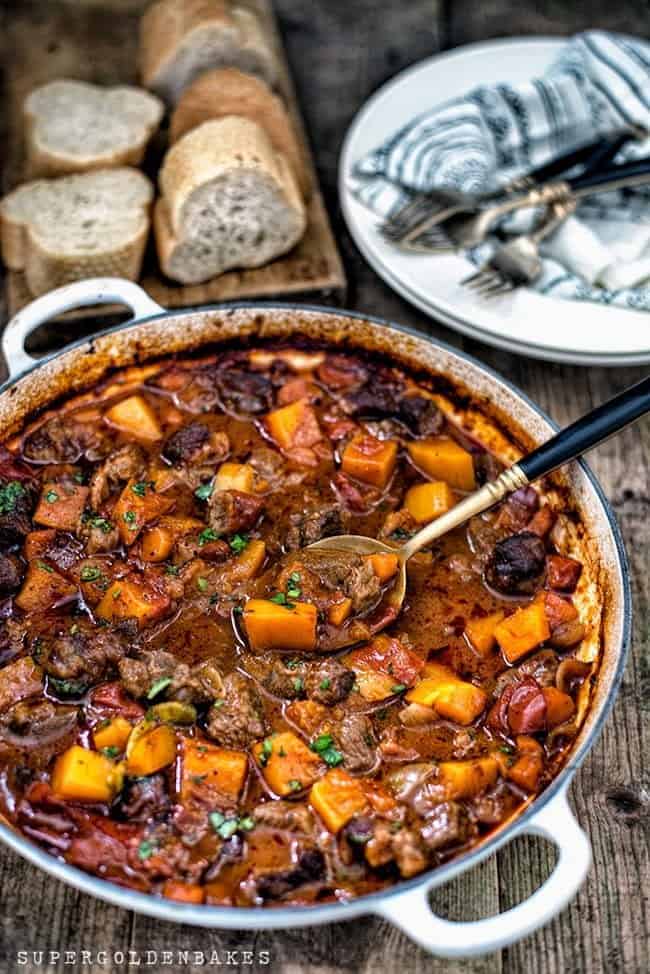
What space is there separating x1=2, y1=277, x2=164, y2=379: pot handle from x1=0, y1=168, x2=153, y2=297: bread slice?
726 mm

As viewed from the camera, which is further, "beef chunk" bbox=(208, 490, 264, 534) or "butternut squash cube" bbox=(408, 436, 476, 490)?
"butternut squash cube" bbox=(408, 436, 476, 490)

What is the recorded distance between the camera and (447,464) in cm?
434

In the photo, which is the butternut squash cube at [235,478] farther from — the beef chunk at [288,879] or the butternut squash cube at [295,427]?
the beef chunk at [288,879]

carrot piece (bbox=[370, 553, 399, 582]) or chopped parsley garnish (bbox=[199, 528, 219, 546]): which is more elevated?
chopped parsley garnish (bbox=[199, 528, 219, 546])

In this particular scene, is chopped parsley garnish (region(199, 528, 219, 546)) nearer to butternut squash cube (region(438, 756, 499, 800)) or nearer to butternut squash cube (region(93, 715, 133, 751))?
butternut squash cube (region(93, 715, 133, 751))

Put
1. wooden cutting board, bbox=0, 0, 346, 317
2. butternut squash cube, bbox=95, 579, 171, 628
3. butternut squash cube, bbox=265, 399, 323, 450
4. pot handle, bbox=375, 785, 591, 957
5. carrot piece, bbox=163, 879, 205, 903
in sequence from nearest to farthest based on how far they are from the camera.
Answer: pot handle, bbox=375, 785, 591, 957 < carrot piece, bbox=163, 879, 205, 903 < butternut squash cube, bbox=95, 579, 171, 628 < butternut squash cube, bbox=265, 399, 323, 450 < wooden cutting board, bbox=0, 0, 346, 317

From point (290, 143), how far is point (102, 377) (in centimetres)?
181

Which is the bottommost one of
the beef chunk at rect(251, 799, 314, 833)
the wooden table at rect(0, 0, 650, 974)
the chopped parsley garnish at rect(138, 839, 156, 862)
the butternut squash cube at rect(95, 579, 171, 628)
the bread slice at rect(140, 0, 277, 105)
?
the wooden table at rect(0, 0, 650, 974)

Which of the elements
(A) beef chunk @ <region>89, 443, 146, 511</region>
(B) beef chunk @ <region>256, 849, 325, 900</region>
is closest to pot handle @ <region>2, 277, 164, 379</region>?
(A) beef chunk @ <region>89, 443, 146, 511</region>

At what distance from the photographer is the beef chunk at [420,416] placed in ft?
14.7

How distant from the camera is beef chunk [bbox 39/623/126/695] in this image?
3.59 m

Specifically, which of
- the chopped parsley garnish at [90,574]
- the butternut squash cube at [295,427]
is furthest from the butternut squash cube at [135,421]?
the chopped parsley garnish at [90,574]

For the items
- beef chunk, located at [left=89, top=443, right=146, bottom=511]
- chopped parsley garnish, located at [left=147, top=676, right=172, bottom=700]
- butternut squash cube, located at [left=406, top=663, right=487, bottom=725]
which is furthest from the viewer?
beef chunk, located at [left=89, top=443, right=146, bottom=511]

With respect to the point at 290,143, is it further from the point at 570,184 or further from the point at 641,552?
the point at 641,552
